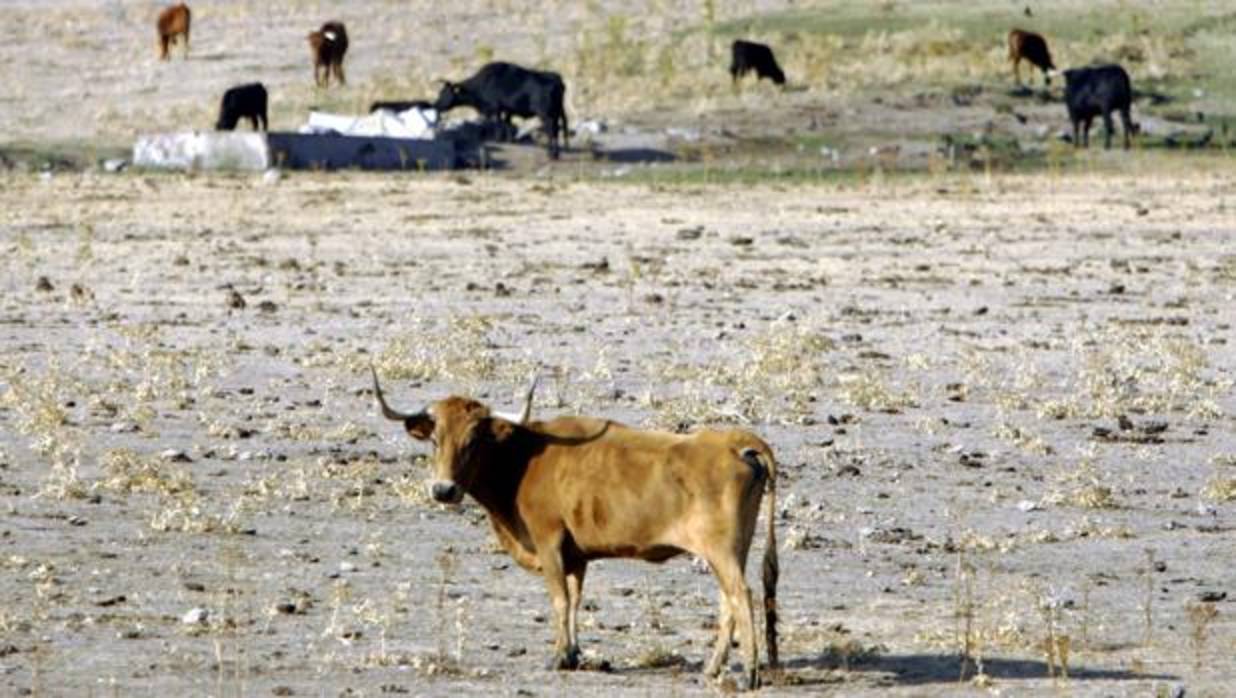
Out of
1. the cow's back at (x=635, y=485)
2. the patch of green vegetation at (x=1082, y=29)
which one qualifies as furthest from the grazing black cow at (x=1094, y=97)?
the cow's back at (x=635, y=485)

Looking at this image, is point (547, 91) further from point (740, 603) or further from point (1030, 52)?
point (740, 603)

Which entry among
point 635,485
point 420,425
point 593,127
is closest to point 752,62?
point 593,127

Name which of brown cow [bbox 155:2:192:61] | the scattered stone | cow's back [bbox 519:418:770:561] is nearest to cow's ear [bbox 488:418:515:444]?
cow's back [bbox 519:418:770:561]

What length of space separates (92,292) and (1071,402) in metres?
8.27

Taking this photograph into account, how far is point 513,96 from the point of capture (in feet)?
143

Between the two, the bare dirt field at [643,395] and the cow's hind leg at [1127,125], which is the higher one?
the cow's hind leg at [1127,125]

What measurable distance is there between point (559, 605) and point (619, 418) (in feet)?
19.9

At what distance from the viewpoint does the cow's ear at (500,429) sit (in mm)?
11180

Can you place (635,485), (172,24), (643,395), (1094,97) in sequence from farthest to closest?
1. (172,24)
2. (1094,97)
3. (643,395)
4. (635,485)

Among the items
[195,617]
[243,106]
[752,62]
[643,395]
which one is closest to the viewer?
[195,617]

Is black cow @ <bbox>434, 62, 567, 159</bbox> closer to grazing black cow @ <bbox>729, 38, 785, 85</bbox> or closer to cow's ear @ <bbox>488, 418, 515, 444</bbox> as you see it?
grazing black cow @ <bbox>729, 38, 785, 85</bbox>

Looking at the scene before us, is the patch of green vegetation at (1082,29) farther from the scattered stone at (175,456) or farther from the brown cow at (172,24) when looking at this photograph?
the scattered stone at (175,456)

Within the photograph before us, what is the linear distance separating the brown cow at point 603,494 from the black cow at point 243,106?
32.5 metres

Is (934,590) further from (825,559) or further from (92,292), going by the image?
(92,292)
